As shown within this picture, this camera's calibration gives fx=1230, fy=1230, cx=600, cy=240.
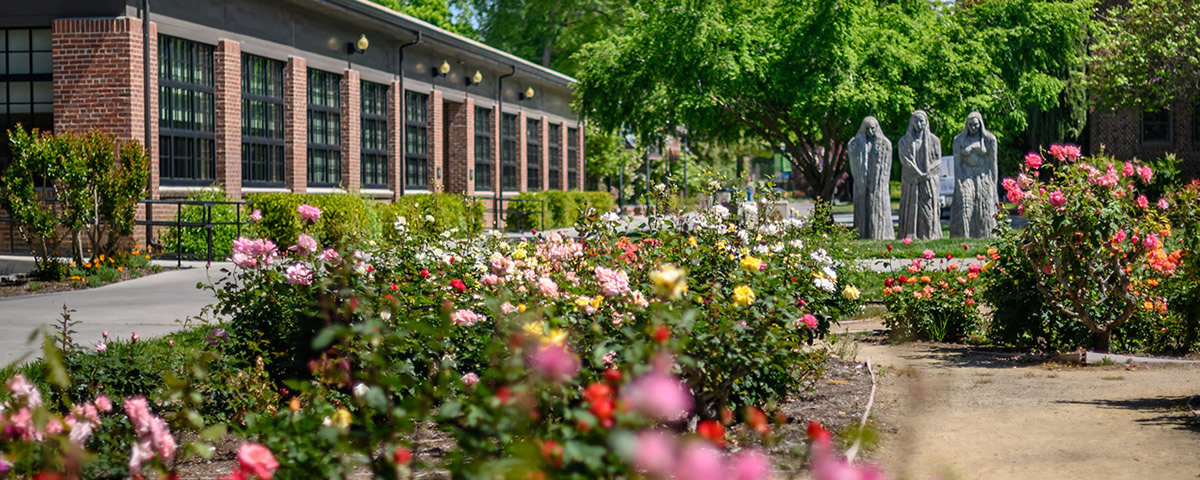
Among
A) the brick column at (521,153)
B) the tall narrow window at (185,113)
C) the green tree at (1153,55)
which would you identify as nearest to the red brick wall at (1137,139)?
the green tree at (1153,55)

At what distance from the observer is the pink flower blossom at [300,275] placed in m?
6.66

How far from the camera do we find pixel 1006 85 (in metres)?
30.4

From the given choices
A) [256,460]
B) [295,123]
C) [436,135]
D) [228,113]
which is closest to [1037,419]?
[256,460]

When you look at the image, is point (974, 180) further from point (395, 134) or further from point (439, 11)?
point (439, 11)

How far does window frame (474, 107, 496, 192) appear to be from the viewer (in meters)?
35.2

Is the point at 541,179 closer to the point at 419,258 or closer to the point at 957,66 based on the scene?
the point at 957,66

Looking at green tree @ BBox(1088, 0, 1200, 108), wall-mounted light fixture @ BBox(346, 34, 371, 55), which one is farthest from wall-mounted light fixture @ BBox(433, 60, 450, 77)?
green tree @ BBox(1088, 0, 1200, 108)

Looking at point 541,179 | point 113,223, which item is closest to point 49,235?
point 113,223

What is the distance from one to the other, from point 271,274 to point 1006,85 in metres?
26.6

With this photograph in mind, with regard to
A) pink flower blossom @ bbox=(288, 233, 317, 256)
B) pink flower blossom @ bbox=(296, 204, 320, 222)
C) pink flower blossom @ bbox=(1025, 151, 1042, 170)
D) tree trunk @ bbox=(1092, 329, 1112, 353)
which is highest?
pink flower blossom @ bbox=(1025, 151, 1042, 170)

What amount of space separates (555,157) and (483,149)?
7.60 metres

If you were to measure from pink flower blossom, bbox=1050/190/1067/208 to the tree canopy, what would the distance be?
59.3ft

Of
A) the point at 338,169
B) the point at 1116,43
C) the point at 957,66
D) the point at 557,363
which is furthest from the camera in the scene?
the point at 1116,43

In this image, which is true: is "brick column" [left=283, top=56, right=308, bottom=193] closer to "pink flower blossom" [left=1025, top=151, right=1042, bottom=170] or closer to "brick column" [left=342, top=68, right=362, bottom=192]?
"brick column" [left=342, top=68, right=362, bottom=192]
